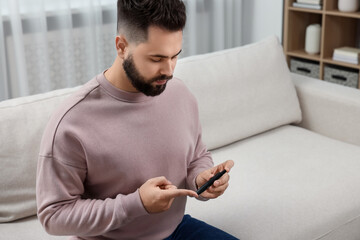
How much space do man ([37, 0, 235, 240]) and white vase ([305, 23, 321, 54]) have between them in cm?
219

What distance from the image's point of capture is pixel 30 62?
2.74 metres

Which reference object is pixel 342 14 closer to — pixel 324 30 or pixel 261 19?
pixel 324 30

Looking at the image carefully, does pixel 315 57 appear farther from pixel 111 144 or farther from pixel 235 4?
pixel 111 144

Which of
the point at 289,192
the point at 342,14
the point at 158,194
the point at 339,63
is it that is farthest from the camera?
the point at 339,63

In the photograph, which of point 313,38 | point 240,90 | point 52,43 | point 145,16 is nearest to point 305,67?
point 313,38

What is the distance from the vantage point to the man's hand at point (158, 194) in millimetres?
→ 1074

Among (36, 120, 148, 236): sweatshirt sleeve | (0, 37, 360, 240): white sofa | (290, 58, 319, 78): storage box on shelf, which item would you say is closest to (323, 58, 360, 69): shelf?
(290, 58, 319, 78): storage box on shelf

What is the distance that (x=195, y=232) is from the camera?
55.0 inches

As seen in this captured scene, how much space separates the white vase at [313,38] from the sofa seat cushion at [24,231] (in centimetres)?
230

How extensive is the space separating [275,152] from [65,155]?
1133 millimetres

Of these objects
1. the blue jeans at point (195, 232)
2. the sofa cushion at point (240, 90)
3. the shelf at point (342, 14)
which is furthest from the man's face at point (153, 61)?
the shelf at point (342, 14)

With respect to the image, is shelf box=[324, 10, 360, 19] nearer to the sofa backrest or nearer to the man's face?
the sofa backrest

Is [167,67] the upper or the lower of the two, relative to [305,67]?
upper

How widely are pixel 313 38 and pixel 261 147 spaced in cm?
145
